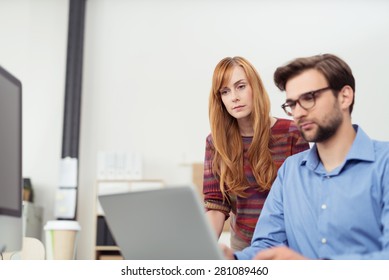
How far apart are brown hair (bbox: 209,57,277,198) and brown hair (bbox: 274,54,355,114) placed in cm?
57

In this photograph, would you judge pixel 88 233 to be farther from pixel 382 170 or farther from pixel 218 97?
pixel 382 170

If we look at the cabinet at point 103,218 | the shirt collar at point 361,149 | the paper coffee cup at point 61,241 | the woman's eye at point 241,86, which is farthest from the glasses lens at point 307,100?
the cabinet at point 103,218

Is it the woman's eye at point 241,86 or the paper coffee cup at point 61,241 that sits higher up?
the woman's eye at point 241,86

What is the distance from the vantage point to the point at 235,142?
2035 mm

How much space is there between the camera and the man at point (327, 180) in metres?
1.34

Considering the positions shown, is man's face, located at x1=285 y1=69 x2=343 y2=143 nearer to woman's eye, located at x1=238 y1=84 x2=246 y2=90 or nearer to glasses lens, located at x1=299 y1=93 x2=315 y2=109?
glasses lens, located at x1=299 y1=93 x2=315 y2=109

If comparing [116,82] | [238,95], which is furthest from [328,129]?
[116,82]

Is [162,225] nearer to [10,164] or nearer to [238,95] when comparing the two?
[10,164]

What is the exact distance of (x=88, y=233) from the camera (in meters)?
5.00

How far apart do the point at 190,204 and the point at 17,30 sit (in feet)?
14.8

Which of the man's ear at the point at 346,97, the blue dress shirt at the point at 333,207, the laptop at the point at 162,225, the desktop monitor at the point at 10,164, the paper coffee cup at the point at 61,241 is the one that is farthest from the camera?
the paper coffee cup at the point at 61,241

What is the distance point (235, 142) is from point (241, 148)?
0.03 metres

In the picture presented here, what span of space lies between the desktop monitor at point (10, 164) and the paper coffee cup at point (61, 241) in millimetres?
1374

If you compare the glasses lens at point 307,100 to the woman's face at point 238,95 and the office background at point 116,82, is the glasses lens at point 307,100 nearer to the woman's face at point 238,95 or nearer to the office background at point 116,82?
the woman's face at point 238,95
